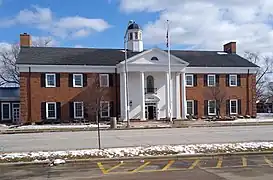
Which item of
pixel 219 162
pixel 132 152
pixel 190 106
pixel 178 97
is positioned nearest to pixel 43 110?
pixel 178 97

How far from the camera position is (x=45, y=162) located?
12016 millimetres

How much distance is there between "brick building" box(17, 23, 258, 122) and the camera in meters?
42.8

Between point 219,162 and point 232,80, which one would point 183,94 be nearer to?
point 232,80

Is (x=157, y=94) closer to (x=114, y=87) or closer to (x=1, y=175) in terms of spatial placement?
(x=114, y=87)

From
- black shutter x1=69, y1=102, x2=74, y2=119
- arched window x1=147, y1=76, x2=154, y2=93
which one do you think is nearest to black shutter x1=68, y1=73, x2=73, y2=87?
black shutter x1=69, y1=102, x2=74, y2=119

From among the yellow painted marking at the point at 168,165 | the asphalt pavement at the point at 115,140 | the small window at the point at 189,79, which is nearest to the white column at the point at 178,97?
the small window at the point at 189,79

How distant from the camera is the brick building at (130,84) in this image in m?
42.8

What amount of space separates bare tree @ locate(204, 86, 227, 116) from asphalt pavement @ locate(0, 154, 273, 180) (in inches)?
1365

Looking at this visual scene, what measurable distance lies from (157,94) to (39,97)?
1401 centimetres

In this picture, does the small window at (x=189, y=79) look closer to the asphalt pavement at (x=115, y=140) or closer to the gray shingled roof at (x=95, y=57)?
the gray shingled roof at (x=95, y=57)

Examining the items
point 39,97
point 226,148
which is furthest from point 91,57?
point 226,148

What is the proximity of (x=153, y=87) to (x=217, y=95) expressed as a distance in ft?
27.0

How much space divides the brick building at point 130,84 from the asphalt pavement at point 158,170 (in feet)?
97.5

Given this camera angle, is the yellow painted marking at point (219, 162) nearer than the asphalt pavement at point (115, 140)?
Yes
